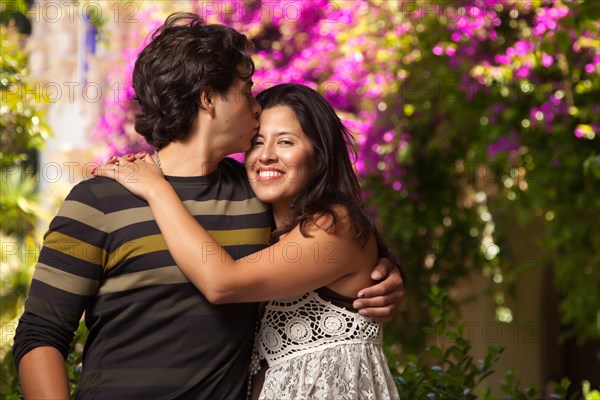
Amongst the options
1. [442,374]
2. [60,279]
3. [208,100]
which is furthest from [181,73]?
[442,374]

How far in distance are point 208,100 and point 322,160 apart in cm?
38

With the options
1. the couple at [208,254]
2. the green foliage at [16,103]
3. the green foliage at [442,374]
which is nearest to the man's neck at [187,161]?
the couple at [208,254]

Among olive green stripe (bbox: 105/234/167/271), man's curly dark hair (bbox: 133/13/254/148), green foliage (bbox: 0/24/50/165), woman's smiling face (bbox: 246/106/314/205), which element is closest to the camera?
olive green stripe (bbox: 105/234/167/271)

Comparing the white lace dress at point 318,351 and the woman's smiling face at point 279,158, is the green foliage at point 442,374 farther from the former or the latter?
the woman's smiling face at point 279,158

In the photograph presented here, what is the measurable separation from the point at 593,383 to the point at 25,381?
6847 mm

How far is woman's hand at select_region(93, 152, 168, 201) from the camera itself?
233 cm

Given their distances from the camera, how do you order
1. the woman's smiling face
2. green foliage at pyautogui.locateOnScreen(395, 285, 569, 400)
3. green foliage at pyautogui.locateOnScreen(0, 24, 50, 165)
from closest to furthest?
the woman's smiling face → green foliage at pyautogui.locateOnScreen(395, 285, 569, 400) → green foliage at pyautogui.locateOnScreen(0, 24, 50, 165)

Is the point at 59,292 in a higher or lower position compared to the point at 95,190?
lower

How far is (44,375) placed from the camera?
219cm

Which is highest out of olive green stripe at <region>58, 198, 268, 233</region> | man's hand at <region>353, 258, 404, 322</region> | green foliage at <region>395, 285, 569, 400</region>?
olive green stripe at <region>58, 198, 268, 233</region>

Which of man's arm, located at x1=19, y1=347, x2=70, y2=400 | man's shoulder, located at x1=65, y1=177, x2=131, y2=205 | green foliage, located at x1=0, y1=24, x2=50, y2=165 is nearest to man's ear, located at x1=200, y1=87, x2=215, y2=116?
man's shoulder, located at x1=65, y1=177, x2=131, y2=205

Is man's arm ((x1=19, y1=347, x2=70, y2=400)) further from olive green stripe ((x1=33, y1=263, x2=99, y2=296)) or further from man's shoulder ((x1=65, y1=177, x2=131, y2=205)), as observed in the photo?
man's shoulder ((x1=65, y1=177, x2=131, y2=205))

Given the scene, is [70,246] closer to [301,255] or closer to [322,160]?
[301,255]

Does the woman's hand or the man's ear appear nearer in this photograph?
the woman's hand
